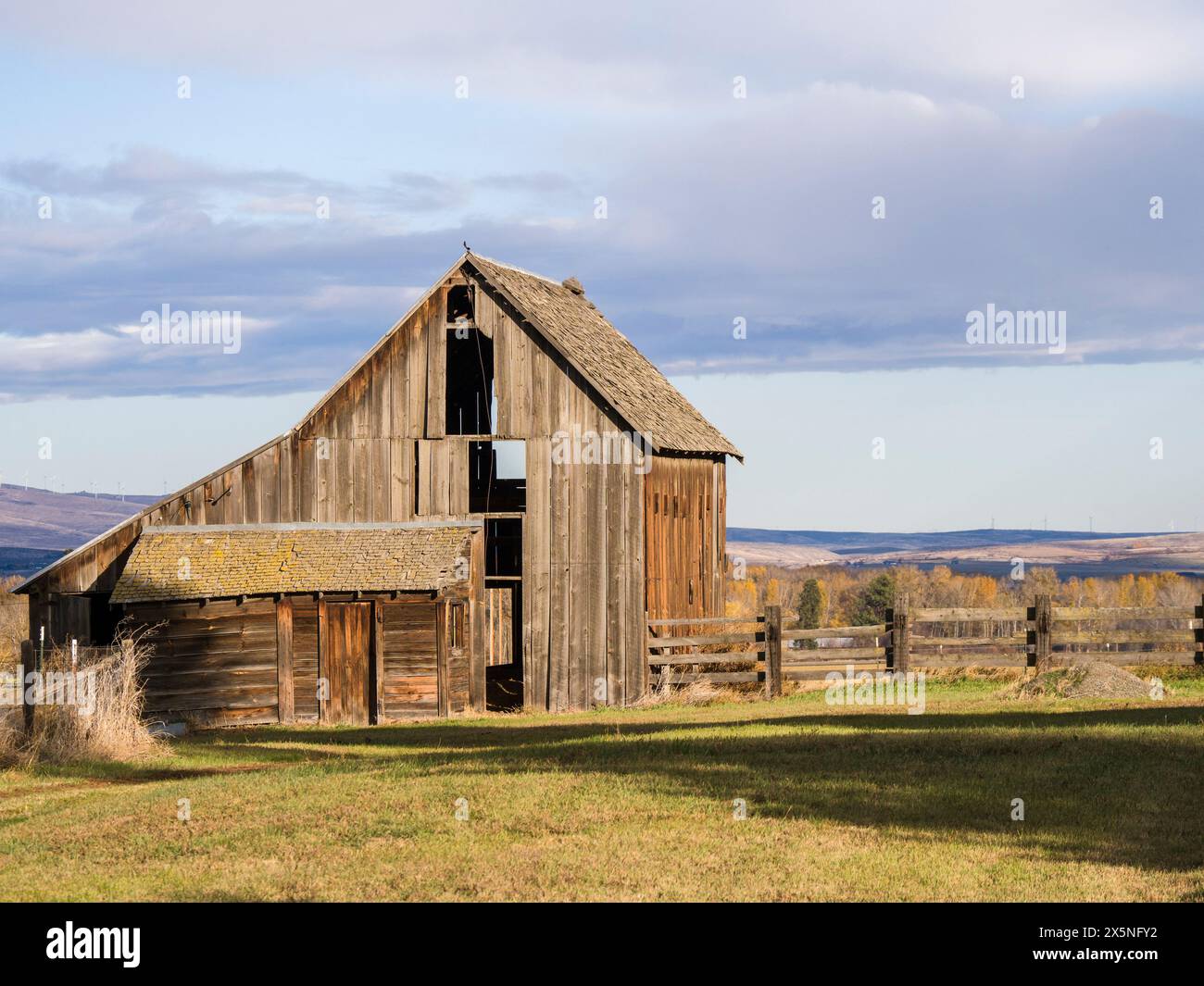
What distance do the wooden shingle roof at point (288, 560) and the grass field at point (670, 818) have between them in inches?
328

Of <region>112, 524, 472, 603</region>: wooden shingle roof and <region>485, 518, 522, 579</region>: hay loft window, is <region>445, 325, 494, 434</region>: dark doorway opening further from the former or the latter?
<region>112, 524, 472, 603</region>: wooden shingle roof

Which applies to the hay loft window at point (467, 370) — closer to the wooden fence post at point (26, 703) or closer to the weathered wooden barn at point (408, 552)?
the weathered wooden barn at point (408, 552)

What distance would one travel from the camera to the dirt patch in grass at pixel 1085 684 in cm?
2625

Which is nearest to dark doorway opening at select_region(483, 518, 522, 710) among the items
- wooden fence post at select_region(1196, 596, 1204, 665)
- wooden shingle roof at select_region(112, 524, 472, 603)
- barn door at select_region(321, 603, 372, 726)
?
wooden shingle roof at select_region(112, 524, 472, 603)

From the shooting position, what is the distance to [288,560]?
32438mm

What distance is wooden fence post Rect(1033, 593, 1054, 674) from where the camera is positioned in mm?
29656

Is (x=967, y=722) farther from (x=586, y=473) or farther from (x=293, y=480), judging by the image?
(x=293, y=480)

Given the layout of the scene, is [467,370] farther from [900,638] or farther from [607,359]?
[900,638]

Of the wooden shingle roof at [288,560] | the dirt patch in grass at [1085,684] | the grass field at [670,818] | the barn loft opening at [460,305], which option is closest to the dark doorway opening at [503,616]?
the wooden shingle roof at [288,560]

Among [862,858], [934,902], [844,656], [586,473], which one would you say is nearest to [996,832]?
[862,858]

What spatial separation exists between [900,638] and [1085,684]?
4.85 metres

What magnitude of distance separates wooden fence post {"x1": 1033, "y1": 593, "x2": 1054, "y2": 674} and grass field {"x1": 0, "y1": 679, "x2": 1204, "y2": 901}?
607 cm
